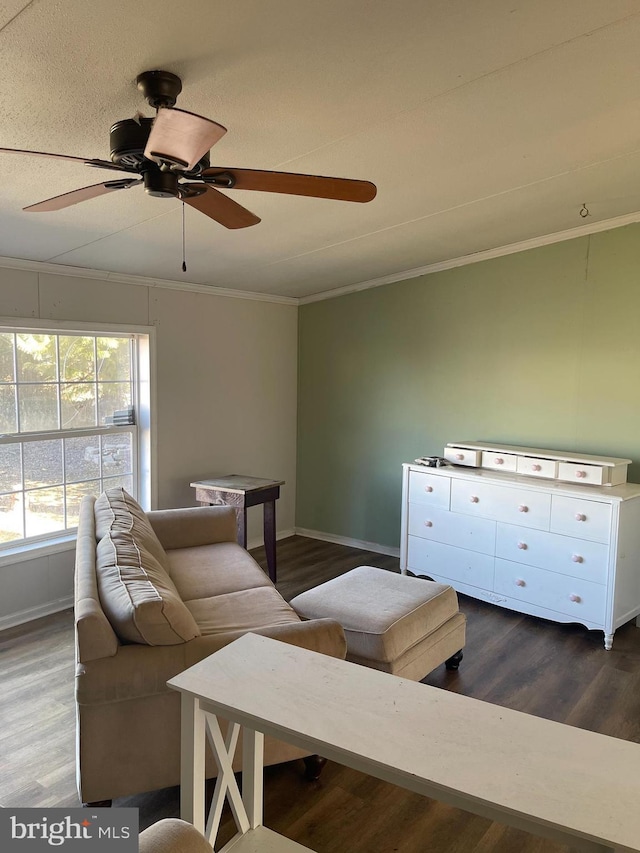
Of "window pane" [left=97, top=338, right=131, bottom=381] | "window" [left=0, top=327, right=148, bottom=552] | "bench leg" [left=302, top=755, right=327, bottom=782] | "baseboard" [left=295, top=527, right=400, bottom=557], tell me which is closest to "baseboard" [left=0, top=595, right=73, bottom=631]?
"window" [left=0, top=327, right=148, bottom=552]

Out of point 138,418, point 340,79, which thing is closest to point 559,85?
point 340,79

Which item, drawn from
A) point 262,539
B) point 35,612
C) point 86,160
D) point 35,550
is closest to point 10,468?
point 35,550

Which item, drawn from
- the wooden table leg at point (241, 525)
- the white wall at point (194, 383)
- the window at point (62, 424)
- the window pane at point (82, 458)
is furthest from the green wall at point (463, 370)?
the window pane at point (82, 458)

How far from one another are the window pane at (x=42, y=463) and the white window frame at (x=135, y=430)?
0.18 ft

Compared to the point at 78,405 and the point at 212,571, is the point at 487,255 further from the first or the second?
the point at 78,405

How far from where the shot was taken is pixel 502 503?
3.91 m

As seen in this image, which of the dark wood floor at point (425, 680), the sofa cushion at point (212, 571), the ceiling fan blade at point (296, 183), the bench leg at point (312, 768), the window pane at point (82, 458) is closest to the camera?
the ceiling fan blade at point (296, 183)

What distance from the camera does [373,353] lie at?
16.9 ft

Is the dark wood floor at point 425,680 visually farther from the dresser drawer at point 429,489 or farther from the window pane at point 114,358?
the window pane at point 114,358

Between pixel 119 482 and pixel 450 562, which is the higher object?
pixel 119 482

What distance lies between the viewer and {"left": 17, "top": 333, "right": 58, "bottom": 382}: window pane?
366 centimetres

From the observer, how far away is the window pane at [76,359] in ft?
12.7

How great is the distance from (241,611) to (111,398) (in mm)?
2094

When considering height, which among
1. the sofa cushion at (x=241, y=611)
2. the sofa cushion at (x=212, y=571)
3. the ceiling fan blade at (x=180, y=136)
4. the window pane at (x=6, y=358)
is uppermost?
the ceiling fan blade at (x=180, y=136)
